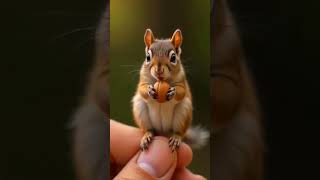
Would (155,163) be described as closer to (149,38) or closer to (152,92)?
(152,92)

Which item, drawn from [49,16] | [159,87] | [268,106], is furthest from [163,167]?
[49,16]

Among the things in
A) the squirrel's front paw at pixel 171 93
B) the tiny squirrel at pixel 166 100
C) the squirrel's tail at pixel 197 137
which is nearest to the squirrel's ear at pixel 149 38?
the tiny squirrel at pixel 166 100

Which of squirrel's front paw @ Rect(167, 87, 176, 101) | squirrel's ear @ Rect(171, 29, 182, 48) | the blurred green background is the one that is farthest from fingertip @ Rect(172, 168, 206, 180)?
squirrel's ear @ Rect(171, 29, 182, 48)

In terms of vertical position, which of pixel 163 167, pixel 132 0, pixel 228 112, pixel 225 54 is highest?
pixel 132 0

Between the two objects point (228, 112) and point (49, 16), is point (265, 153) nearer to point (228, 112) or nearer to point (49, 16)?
point (228, 112)

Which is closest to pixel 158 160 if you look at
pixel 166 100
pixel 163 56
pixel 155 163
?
pixel 155 163

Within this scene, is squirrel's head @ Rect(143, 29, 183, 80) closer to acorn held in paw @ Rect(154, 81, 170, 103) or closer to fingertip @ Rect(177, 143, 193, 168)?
acorn held in paw @ Rect(154, 81, 170, 103)
